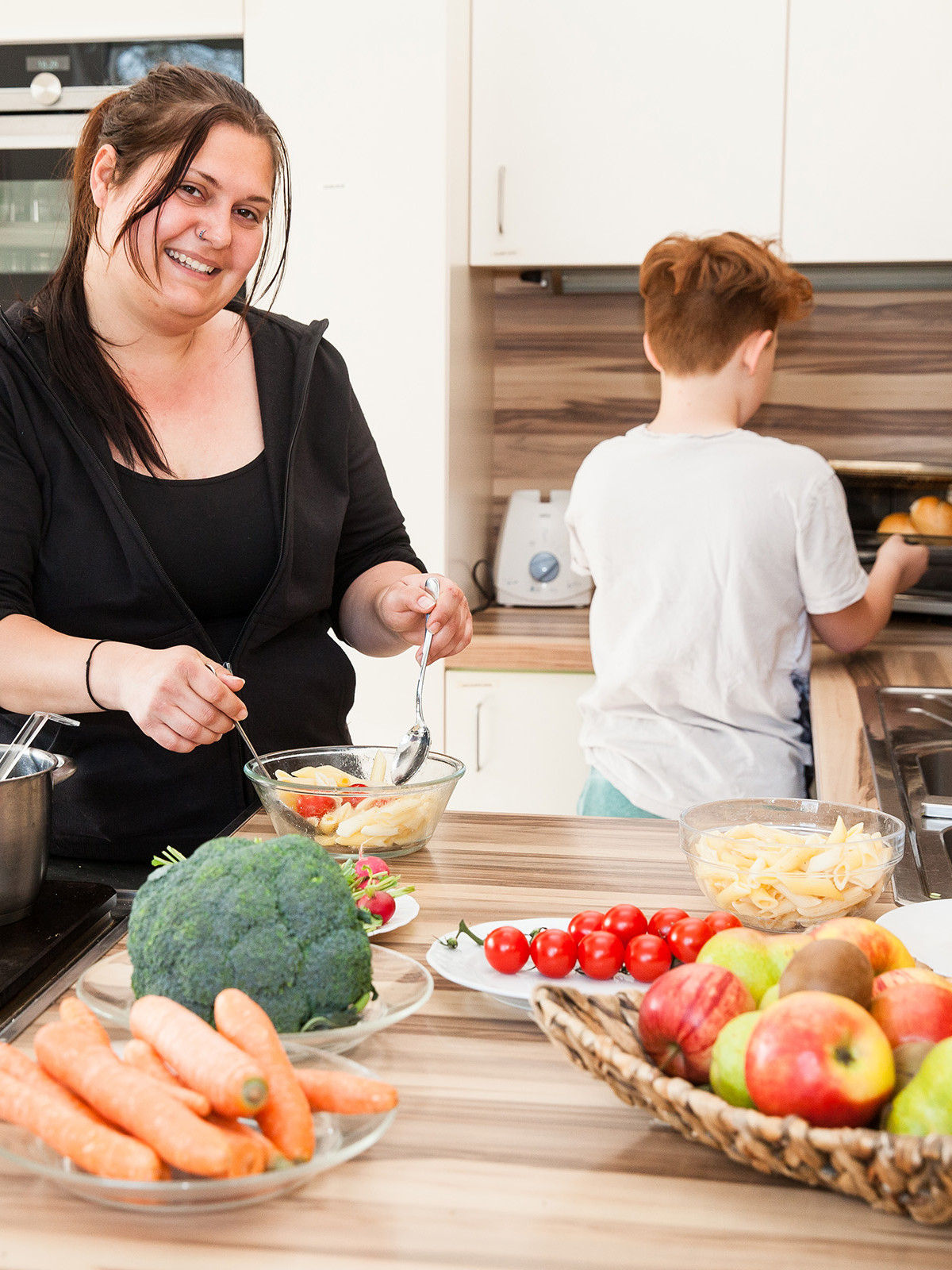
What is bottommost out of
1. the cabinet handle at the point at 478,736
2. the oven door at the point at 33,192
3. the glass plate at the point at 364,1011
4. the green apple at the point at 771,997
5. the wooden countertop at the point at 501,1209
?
the cabinet handle at the point at 478,736

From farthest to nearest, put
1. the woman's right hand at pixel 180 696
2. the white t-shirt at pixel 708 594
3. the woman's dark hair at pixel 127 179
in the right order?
the white t-shirt at pixel 708 594
the woman's dark hair at pixel 127 179
the woman's right hand at pixel 180 696

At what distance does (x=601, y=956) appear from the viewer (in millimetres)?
815

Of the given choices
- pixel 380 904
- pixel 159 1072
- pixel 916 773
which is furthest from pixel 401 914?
pixel 916 773

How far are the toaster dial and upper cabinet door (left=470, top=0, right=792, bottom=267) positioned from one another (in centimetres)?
61

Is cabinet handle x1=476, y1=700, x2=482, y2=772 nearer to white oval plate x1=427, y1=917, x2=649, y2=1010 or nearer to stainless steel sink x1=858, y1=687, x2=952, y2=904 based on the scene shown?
stainless steel sink x1=858, y1=687, x2=952, y2=904

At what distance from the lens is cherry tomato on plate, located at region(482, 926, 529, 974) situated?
0.82 m

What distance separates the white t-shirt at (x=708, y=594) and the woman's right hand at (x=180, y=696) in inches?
36.2

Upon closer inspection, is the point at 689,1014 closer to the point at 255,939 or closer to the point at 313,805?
the point at 255,939

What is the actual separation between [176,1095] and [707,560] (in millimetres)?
1362

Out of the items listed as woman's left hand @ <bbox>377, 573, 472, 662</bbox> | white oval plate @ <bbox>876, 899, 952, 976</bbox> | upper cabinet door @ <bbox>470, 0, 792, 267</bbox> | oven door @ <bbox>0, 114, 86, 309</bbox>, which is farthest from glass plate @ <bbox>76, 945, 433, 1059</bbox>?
upper cabinet door @ <bbox>470, 0, 792, 267</bbox>

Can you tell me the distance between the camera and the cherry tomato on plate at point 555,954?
2.69 ft

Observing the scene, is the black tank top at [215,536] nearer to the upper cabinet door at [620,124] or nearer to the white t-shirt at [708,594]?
the white t-shirt at [708,594]

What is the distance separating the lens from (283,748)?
4.87 feet

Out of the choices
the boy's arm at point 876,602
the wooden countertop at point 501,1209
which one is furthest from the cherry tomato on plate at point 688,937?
the boy's arm at point 876,602
